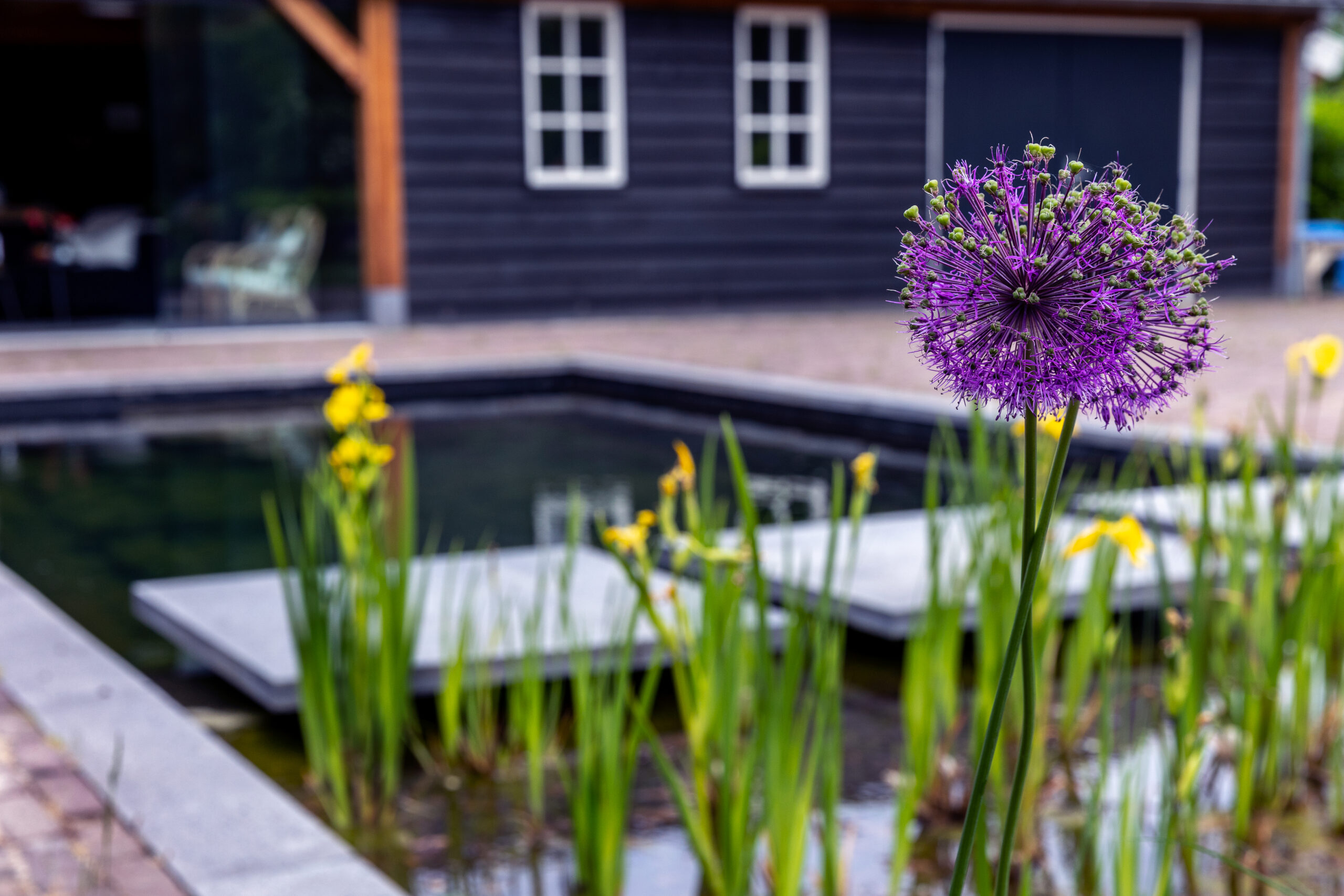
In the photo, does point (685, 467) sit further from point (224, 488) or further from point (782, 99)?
point (782, 99)

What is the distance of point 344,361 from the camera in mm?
2510

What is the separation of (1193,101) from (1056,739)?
12.0m

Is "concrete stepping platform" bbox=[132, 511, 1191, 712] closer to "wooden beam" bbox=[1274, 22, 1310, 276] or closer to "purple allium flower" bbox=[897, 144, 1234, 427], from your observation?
"purple allium flower" bbox=[897, 144, 1234, 427]

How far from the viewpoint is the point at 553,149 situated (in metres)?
11.8

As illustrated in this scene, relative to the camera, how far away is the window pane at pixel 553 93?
11.7 m

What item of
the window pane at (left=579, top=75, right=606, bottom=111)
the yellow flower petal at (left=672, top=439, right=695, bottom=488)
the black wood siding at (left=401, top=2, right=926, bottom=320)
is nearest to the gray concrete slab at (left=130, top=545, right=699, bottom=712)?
the yellow flower petal at (left=672, top=439, right=695, bottom=488)

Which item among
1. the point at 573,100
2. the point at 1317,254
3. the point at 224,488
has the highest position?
the point at 573,100

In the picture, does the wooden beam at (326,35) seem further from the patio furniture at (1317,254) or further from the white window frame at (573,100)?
the patio furniture at (1317,254)

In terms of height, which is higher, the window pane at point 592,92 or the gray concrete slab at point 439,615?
the window pane at point 592,92

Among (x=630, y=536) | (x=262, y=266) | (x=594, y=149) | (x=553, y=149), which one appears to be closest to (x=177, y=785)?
(x=630, y=536)

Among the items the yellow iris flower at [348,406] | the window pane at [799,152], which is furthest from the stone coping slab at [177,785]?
the window pane at [799,152]

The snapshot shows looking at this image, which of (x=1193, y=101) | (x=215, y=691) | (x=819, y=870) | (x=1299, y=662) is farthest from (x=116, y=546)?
(x=1193, y=101)

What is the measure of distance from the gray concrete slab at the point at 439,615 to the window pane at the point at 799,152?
8.95 metres

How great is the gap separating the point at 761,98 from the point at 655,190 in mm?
1159
